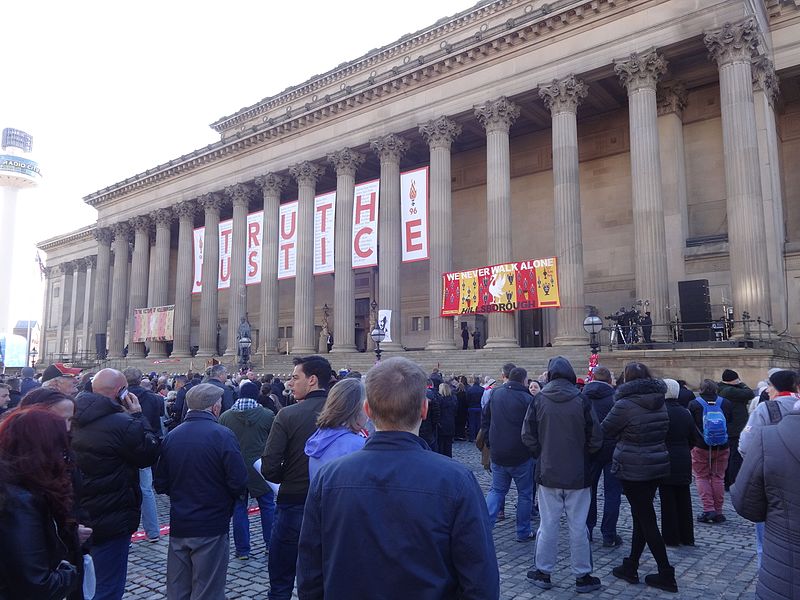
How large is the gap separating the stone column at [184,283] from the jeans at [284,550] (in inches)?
1328

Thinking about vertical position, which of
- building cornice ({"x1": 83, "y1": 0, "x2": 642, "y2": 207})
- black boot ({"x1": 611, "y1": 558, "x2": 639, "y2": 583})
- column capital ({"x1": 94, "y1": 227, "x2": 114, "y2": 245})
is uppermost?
building cornice ({"x1": 83, "y1": 0, "x2": 642, "y2": 207})

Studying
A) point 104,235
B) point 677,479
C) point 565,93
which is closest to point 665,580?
point 677,479

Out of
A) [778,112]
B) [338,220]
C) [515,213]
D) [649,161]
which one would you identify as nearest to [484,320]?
[515,213]

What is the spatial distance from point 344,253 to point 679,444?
2401 cm

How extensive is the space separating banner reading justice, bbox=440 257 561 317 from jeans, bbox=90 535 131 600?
19958 millimetres

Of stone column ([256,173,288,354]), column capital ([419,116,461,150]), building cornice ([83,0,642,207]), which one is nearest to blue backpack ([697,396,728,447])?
building cornice ([83,0,642,207])

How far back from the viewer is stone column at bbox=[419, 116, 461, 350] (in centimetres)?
2658

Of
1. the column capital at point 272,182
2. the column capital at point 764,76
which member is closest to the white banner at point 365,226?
the column capital at point 272,182

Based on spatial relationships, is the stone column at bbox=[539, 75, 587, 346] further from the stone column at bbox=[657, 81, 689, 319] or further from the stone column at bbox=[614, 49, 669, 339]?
the stone column at bbox=[657, 81, 689, 319]

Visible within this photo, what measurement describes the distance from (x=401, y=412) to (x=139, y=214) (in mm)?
44261

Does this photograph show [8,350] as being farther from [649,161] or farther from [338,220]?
[649,161]

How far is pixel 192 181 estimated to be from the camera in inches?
1528

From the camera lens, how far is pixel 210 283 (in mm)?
36156

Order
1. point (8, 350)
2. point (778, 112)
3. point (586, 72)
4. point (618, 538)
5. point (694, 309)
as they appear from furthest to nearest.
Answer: point (8, 350), point (778, 112), point (586, 72), point (694, 309), point (618, 538)
